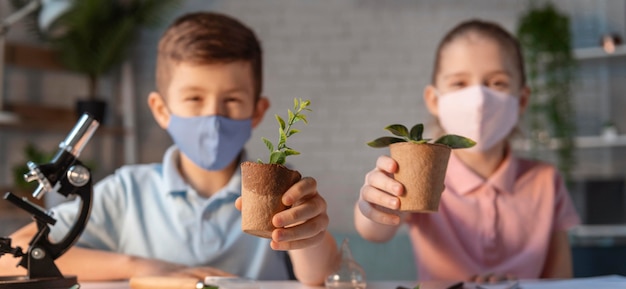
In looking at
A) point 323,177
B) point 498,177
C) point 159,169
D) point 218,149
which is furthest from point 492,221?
point 323,177

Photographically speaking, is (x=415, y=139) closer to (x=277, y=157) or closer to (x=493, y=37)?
(x=277, y=157)

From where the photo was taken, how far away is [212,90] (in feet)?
5.75

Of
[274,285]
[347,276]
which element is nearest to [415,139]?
[347,276]

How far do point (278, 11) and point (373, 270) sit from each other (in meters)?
3.73

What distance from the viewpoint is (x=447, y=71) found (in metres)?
1.94

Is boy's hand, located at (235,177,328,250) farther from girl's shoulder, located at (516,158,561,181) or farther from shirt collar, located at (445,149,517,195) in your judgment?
girl's shoulder, located at (516,158,561,181)

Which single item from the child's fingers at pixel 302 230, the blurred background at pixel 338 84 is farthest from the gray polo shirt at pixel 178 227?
the blurred background at pixel 338 84

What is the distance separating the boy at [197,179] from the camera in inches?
69.6

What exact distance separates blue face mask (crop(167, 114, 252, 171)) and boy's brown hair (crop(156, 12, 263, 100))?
136 mm

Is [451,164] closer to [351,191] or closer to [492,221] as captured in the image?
[492,221]

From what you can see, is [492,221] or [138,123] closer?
[492,221]

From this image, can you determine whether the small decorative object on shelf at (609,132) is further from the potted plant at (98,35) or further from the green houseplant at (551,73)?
the potted plant at (98,35)

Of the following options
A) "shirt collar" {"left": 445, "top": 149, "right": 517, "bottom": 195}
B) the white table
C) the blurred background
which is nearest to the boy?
the white table

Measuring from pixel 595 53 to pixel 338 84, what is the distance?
1781 mm
